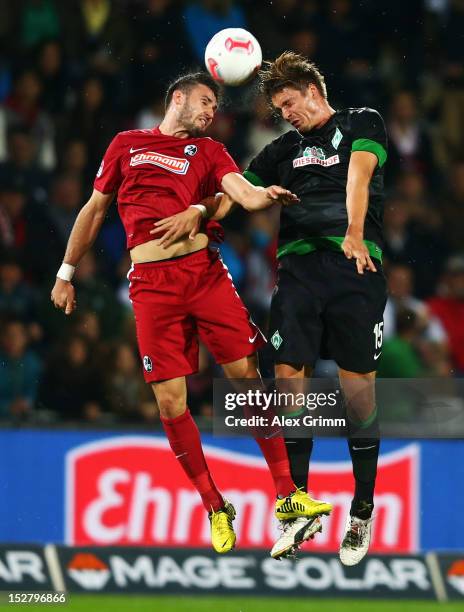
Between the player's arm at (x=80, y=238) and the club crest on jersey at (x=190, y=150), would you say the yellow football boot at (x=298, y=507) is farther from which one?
the club crest on jersey at (x=190, y=150)

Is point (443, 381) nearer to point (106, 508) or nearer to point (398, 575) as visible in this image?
point (398, 575)

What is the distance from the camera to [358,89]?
39.4 ft

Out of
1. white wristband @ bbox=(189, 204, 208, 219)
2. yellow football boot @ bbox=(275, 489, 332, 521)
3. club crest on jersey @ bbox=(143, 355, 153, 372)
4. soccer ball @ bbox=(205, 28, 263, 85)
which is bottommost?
yellow football boot @ bbox=(275, 489, 332, 521)

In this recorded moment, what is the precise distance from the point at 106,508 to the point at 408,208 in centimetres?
351

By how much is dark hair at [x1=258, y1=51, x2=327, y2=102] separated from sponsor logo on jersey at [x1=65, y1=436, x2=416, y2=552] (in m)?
3.46

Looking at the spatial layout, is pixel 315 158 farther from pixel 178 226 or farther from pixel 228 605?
pixel 228 605

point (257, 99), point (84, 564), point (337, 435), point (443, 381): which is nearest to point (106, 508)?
point (84, 564)

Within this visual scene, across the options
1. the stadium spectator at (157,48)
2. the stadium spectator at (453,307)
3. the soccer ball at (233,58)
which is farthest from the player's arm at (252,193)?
the stadium spectator at (453,307)

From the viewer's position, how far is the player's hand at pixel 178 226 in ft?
25.2

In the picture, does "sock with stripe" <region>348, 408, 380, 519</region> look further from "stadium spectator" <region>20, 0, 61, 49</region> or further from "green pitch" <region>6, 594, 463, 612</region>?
"stadium spectator" <region>20, 0, 61, 49</region>

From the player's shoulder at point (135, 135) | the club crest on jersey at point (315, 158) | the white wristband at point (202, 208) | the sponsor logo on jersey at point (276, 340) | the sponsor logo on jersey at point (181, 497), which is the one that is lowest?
the sponsor logo on jersey at point (181, 497)

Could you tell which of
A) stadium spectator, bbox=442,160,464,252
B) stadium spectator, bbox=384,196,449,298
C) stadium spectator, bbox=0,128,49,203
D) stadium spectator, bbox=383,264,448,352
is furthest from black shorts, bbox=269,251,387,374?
stadium spectator, bbox=442,160,464,252

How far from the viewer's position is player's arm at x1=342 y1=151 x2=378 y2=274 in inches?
291

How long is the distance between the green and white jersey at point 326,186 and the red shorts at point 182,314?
453mm
